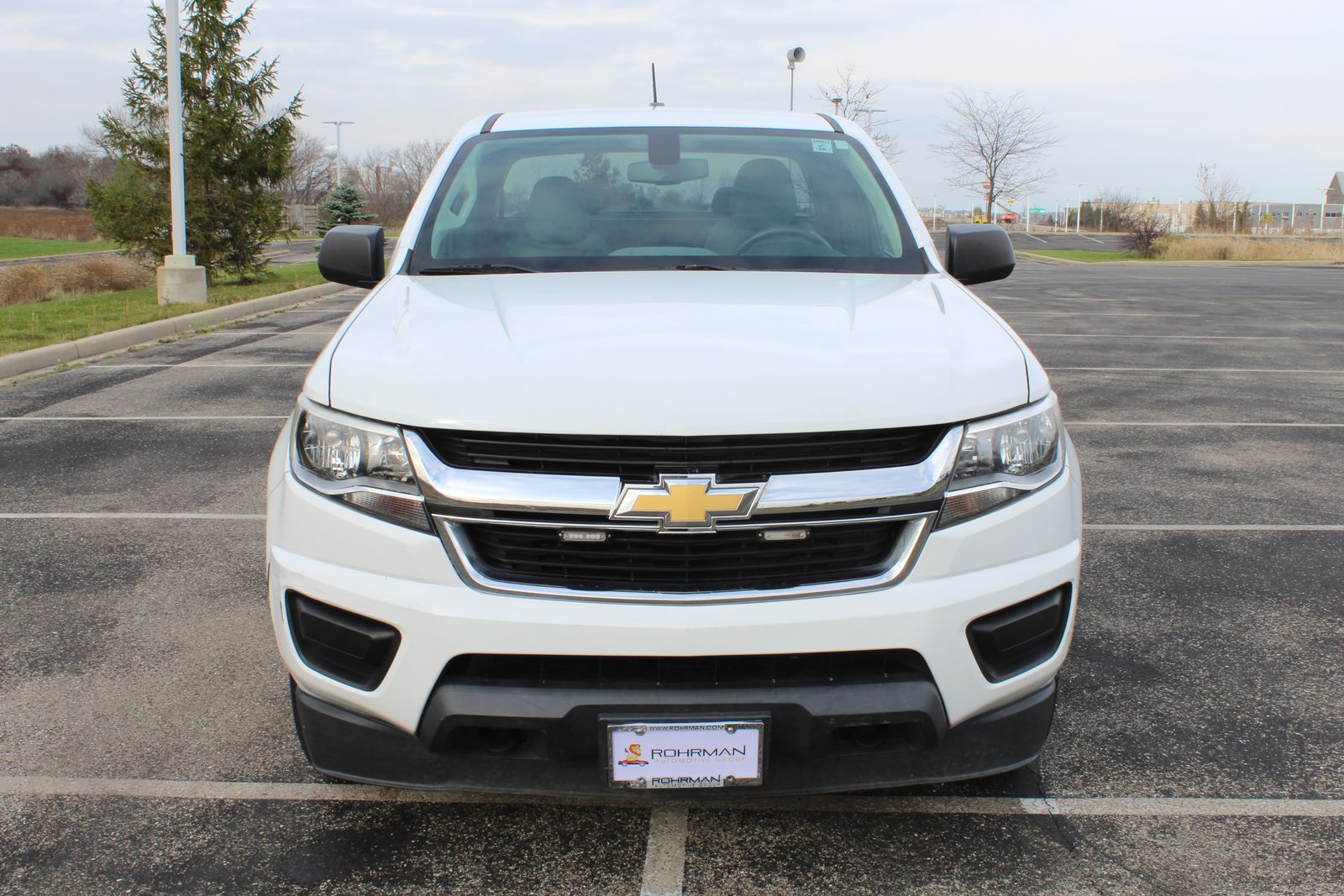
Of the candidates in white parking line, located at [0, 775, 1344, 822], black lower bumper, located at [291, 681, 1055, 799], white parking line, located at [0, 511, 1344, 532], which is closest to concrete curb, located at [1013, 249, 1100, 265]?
white parking line, located at [0, 511, 1344, 532]

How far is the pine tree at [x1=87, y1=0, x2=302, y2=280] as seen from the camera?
18.8m

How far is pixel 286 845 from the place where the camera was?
9.16 ft

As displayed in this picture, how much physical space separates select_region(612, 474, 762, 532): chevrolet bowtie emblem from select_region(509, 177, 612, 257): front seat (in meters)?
1.52

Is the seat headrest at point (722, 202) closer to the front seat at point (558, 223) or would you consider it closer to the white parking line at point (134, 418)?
the front seat at point (558, 223)

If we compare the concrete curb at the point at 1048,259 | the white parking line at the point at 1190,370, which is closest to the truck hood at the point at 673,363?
the white parking line at the point at 1190,370

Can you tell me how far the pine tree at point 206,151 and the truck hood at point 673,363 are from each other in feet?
59.4

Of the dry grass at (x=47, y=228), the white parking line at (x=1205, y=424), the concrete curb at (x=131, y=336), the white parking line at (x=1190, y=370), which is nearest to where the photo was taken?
the white parking line at (x=1205, y=424)

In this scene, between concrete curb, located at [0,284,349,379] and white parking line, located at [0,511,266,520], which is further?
concrete curb, located at [0,284,349,379]

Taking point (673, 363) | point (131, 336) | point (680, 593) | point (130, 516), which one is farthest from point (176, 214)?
point (680, 593)

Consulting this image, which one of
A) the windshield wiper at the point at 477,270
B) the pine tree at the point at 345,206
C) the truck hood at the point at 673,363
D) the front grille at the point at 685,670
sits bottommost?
the front grille at the point at 685,670

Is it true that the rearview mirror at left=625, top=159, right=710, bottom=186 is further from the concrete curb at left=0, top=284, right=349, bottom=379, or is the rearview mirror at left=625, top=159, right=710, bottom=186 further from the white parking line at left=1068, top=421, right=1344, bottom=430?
the concrete curb at left=0, top=284, right=349, bottom=379

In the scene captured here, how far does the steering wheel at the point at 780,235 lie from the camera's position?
3.76 meters

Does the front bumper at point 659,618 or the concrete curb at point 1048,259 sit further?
the concrete curb at point 1048,259

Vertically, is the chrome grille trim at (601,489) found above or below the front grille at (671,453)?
below
